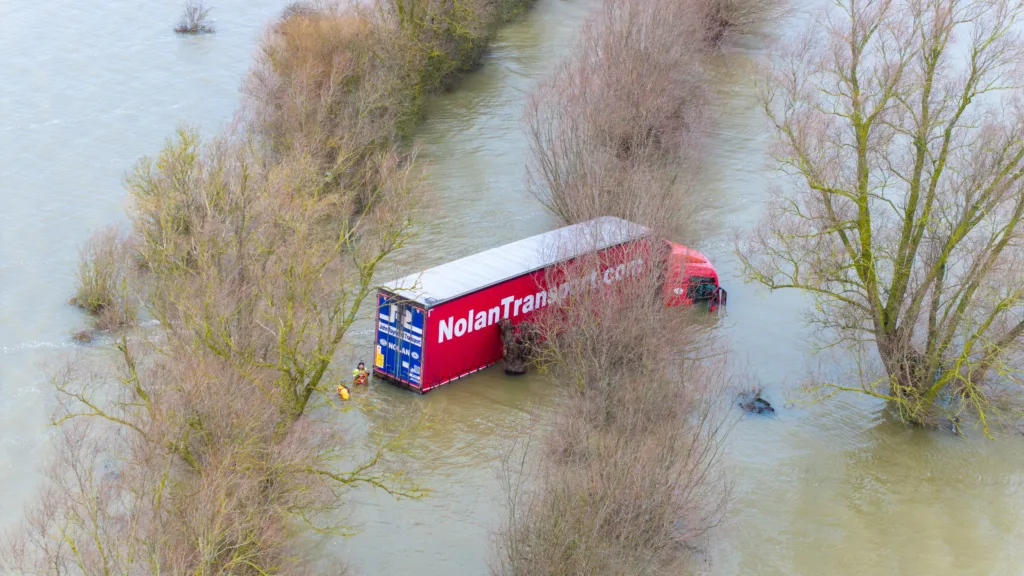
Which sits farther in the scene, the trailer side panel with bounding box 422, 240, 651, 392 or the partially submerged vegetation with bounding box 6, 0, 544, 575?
the trailer side panel with bounding box 422, 240, 651, 392

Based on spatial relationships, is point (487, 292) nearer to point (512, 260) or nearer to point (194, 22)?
point (512, 260)

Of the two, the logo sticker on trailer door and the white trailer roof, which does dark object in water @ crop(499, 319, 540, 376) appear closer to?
the white trailer roof

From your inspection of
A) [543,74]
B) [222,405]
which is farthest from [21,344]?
[543,74]

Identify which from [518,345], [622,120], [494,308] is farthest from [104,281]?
[622,120]

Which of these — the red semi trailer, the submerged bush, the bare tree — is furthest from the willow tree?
the submerged bush

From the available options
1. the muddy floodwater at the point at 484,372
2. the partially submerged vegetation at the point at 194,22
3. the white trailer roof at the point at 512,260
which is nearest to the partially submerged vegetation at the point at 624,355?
the white trailer roof at the point at 512,260

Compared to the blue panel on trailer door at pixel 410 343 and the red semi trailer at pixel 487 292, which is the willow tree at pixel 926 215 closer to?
the red semi trailer at pixel 487 292
